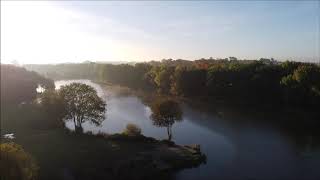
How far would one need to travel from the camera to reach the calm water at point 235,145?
48.8 metres

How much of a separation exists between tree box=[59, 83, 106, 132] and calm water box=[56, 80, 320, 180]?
7.03 metres

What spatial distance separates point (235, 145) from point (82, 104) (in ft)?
79.4

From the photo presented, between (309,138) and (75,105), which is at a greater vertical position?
(75,105)

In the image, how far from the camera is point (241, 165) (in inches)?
2031

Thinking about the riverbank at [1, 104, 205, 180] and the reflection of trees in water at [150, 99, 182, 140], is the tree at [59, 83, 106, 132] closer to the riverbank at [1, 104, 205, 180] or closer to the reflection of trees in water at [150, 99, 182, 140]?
the riverbank at [1, 104, 205, 180]

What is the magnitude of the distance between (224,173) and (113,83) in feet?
425

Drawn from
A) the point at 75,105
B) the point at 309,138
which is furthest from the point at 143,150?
the point at 309,138

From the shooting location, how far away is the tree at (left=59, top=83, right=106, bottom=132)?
2557 inches

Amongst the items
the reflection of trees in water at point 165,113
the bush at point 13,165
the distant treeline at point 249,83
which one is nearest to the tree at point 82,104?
the reflection of trees in water at point 165,113

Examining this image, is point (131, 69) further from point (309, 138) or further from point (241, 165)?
point (241, 165)

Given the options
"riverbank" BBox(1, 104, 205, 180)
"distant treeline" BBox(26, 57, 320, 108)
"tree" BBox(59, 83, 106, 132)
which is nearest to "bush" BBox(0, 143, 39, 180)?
"riverbank" BBox(1, 104, 205, 180)

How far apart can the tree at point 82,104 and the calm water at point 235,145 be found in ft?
23.1

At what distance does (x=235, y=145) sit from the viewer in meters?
61.9

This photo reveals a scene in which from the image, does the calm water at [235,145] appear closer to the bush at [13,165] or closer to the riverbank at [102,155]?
the riverbank at [102,155]
